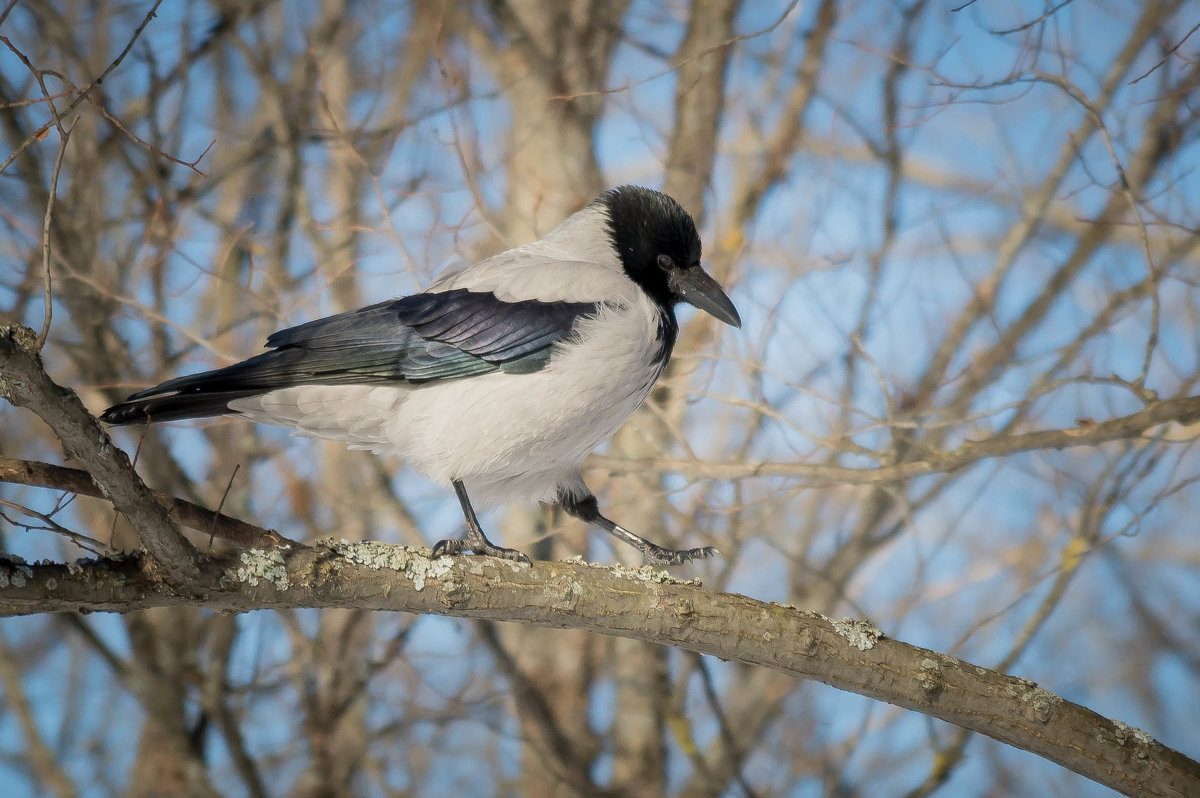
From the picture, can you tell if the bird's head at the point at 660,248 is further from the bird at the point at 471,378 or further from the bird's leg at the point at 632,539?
the bird's leg at the point at 632,539

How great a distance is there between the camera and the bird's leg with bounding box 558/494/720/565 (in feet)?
13.3

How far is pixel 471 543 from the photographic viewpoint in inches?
140

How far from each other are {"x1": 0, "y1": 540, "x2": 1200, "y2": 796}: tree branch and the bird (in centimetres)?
35

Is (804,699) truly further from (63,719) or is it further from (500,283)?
(63,719)

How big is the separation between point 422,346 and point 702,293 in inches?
45.5

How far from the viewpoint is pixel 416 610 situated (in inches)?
118

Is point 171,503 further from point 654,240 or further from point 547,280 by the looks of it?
point 654,240

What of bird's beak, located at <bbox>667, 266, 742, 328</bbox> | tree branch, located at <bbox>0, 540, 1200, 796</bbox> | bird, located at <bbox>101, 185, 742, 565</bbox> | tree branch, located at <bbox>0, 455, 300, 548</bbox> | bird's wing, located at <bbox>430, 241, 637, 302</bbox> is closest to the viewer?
tree branch, located at <bbox>0, 455, 300, 548</bbox>

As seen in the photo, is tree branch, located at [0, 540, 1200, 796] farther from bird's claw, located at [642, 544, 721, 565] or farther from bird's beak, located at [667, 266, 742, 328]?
bird's beak, located at [667, 266, 742, 328]

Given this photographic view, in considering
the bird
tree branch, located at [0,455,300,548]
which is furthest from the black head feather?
tree branch, located at [0,455,300,548]

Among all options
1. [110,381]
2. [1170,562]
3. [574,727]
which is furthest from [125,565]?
[1170,562]

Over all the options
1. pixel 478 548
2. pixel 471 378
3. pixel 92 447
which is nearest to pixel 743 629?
pixel 478 548

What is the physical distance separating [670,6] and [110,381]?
4278mm

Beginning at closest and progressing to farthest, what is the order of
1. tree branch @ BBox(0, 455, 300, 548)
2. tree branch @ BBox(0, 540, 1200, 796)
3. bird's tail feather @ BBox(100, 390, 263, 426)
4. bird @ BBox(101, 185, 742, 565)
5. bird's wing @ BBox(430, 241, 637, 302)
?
1. tree branch @ BBox(0, 455, 300, 548)
2. tree branch @ BBox(0, 540, 1200, 796)
3. bird's tail feather @ BBox(100, 390, 263, 426)
4. bird @ BBox(101, 185, 742, 565)
5. bird's wing @ BBox(430, 241, 637, 302)
